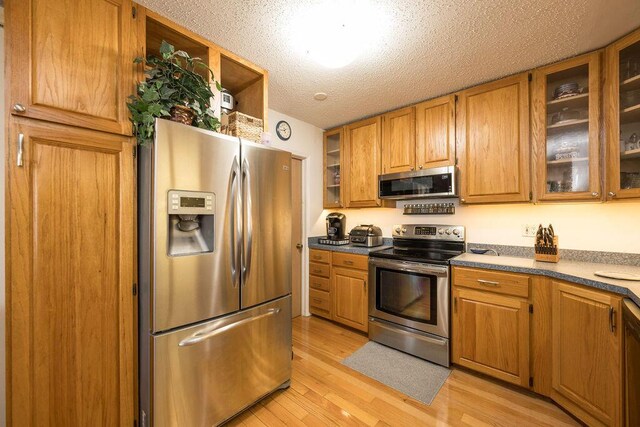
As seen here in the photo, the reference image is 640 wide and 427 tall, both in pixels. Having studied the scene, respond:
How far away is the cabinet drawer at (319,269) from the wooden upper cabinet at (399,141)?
1336mm

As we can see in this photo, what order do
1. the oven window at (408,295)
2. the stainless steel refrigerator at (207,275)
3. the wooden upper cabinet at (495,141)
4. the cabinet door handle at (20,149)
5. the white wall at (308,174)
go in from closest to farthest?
the cabinet door handle at (20,149) < the stainless steel refrigerator at (207,275) < the wooden upper cabinet at (495,141) < the oven window at (408,295) < the white wall at (308,174)

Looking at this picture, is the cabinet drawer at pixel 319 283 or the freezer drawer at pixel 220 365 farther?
the cabinet drawer at pixel 319 283

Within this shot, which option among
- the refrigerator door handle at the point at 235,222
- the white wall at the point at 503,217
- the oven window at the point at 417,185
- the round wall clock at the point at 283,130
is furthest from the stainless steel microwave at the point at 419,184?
the refrigerator door handle at the point at 235,222

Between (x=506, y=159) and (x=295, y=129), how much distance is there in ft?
7.35

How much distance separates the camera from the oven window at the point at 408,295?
2.22m

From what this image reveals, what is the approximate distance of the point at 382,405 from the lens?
174cm

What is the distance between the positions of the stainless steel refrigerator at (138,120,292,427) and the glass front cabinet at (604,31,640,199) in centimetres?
225

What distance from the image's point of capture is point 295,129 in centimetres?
317

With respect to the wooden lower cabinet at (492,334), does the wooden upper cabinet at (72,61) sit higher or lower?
higher

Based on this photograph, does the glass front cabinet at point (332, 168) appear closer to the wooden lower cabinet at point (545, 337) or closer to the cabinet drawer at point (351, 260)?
the cabinet drawer at point (351, 260)

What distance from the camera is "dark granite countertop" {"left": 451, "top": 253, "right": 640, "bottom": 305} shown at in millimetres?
1357

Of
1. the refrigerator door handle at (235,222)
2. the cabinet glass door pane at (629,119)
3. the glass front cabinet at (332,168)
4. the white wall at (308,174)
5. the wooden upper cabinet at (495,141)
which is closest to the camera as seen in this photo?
the refrigerator door handle at (235,222)

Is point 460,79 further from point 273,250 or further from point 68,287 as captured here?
point 68,287

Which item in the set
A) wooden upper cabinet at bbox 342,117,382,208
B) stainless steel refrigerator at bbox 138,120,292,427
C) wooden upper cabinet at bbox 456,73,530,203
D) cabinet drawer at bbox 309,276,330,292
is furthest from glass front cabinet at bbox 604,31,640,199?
cabinet drawer at bbox 309,276,330,292
